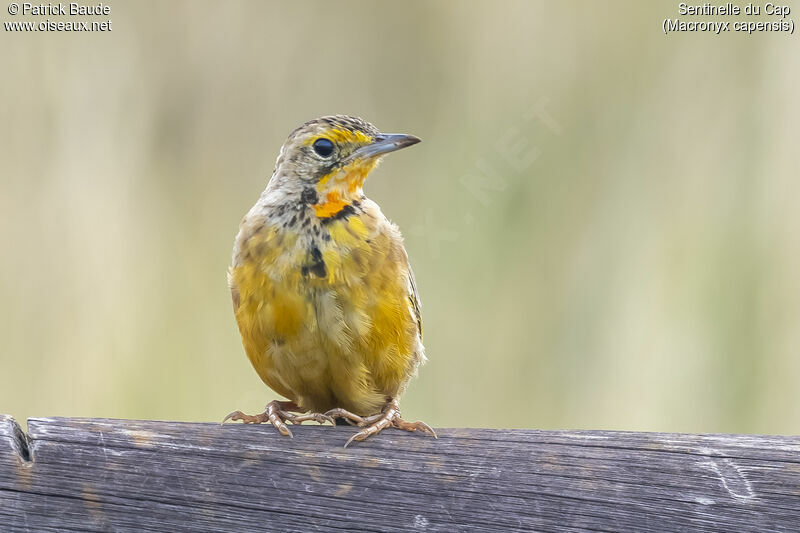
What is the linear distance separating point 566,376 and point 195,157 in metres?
1.75

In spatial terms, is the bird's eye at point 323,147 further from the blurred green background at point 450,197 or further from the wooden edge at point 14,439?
the wooden edge at point 14,439

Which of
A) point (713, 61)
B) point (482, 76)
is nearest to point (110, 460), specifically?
point (482, 76)

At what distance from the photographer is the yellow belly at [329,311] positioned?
11.0ft

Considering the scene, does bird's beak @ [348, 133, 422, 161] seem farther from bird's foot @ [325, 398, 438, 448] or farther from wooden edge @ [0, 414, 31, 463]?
wooden edge @ [0, 414, 31, 463]

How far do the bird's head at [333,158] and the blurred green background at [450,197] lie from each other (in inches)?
31.6

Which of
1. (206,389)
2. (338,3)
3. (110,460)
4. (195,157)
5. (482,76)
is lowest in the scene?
(206,389)

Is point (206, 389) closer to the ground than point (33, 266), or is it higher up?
closer to the ground

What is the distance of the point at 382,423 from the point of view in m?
3.05

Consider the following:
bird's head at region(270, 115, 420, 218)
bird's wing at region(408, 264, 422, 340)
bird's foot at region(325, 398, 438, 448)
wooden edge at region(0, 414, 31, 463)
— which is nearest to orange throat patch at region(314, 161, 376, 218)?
bird's head at region(270, 115, 420, 218)

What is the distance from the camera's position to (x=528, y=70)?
14.5ft

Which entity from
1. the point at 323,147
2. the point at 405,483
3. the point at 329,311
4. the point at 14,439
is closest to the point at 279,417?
the point at 329,311

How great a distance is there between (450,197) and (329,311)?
4.15 ft

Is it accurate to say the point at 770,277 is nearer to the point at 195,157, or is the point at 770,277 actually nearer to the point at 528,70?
the point at 528,70

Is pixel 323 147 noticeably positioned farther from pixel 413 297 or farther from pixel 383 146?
pixel 413 297
